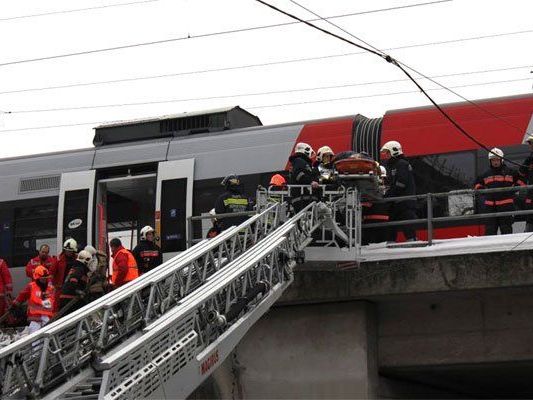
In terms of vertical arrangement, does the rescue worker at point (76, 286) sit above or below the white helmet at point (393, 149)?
below

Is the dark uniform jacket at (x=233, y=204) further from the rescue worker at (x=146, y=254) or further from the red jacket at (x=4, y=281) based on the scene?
the red jacket at (x=4, y=281)

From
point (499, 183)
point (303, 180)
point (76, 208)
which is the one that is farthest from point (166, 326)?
point (76, 208)

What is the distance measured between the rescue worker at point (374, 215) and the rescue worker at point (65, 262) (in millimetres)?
4763

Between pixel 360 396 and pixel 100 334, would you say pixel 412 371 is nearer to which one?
pixel 360 396

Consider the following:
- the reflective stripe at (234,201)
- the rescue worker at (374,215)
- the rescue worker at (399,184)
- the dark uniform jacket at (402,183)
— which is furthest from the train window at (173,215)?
the dark uniform jacket at (402,183)

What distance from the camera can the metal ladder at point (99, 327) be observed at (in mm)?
9281

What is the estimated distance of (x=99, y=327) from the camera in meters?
10.2

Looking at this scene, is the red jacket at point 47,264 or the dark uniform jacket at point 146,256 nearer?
the dark uniform jacket at point 146,256

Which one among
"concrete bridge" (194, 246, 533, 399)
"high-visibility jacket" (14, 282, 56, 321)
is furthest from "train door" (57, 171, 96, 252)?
"concrete bridge" (194, 246, 533, 399)

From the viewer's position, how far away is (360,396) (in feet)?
43.6

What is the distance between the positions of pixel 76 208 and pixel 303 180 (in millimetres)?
6710

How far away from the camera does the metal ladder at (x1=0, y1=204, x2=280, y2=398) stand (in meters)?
9.28

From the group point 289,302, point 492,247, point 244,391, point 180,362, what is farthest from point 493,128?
point 180,362

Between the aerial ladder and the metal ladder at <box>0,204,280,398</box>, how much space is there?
1cm
